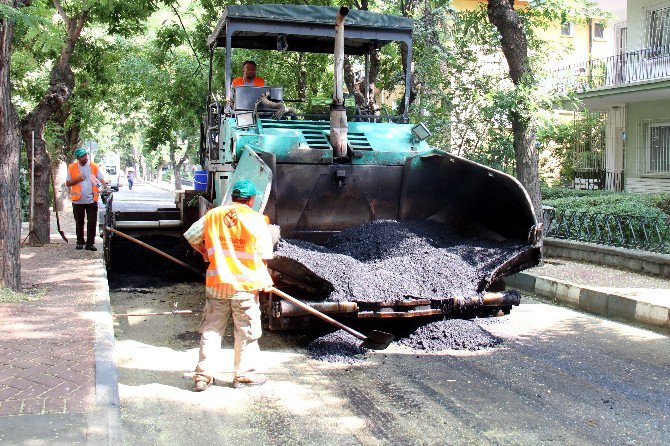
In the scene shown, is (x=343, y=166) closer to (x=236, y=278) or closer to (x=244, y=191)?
(x=244, y=191)

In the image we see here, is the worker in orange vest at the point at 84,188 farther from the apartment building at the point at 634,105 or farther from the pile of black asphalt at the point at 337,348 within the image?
the apartment building at the point at 634,105

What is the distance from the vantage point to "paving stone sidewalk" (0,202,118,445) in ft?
13.2

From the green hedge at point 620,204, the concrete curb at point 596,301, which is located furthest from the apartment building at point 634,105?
the concrete curb at point 596,301

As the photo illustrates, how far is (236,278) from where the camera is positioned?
17.8 feet

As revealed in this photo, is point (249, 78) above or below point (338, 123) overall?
above

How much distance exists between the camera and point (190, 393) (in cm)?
534

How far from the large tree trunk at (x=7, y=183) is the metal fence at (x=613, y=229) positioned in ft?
27.0

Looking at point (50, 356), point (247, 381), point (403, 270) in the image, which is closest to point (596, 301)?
point (403, 270)

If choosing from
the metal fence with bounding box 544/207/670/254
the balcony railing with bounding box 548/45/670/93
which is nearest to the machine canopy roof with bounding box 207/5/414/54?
the metal fence with bounding box 544/207/670/254

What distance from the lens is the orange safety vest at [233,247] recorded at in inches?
213

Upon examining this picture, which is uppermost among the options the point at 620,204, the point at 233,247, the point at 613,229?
the point at 233,247

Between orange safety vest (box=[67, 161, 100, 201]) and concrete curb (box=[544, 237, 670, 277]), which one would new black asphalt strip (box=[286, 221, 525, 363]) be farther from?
orange safety vest (box=[67, 161, 100, 201])

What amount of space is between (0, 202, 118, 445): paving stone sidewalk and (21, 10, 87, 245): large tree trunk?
3.15 metres

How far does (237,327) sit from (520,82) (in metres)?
7.20
